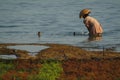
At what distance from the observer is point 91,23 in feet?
69.0

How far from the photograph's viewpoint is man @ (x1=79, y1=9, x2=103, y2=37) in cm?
2083

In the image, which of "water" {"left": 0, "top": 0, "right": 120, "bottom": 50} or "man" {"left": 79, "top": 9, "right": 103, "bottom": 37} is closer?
"water" {"left": 0, "top": 0, "right": 120, "bottom": 50}

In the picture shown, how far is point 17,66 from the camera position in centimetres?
1230

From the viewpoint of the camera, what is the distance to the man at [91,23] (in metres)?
20.8

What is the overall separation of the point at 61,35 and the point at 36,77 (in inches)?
446

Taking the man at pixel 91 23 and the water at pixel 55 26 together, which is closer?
the water at pixel 55 26

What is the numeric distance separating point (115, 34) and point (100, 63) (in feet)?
32.8

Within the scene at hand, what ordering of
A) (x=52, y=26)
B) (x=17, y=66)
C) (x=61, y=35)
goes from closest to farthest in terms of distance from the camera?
1. (x=17, y=66)
2. (x=61, y=35)
3. (x=52, y=26)

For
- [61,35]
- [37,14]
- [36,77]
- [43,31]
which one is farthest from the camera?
[37,14]

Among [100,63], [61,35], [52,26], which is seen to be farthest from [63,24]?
[100,63]

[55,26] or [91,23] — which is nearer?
[91,23]

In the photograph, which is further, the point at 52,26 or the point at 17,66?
the point at 52,26

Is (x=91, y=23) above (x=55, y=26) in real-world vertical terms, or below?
above

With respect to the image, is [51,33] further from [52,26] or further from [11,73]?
[11,73]
